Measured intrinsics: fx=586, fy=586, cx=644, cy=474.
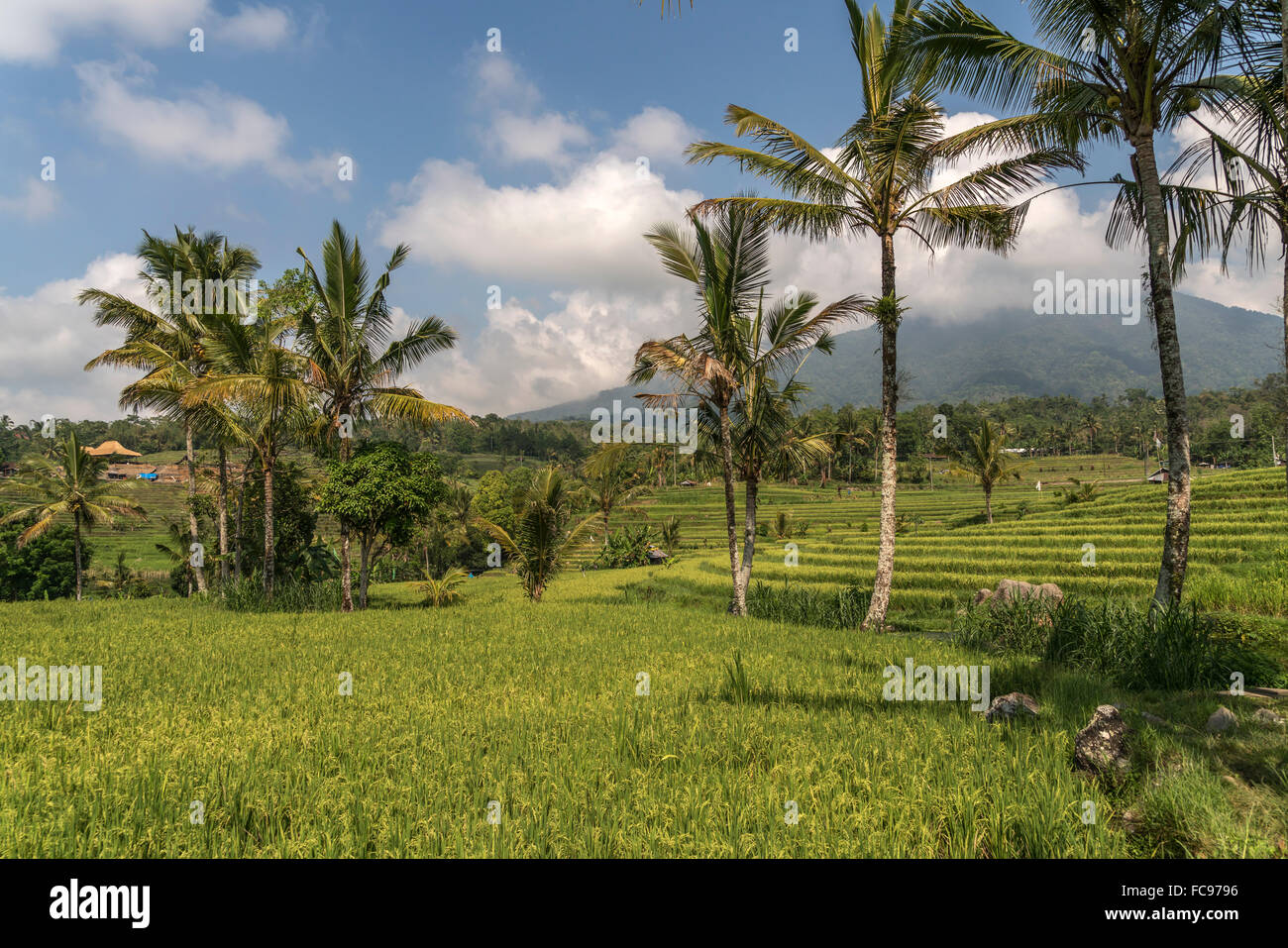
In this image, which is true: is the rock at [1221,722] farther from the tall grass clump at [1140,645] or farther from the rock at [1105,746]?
the tall grass clump at [1140,645]

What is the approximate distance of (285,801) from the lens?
387 cm

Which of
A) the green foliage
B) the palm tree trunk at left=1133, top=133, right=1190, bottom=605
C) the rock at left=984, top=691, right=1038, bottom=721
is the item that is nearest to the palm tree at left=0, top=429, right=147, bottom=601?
the green foliage

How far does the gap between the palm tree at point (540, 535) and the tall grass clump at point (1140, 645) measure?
43.0ft

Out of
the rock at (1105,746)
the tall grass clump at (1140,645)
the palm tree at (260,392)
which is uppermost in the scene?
the palm tree at (260,392)

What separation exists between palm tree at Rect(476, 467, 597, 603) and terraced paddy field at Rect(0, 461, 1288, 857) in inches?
343

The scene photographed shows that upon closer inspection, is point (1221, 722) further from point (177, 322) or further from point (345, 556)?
point (177, 322)

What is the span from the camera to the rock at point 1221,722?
510 centimetres

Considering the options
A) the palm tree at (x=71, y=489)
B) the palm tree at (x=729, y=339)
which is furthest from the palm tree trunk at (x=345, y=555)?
the palm tree at (x=71, y=489)

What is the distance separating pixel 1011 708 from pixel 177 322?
25650 millimetres

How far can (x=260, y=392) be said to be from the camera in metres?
15.2

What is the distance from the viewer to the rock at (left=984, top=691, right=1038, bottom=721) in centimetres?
579

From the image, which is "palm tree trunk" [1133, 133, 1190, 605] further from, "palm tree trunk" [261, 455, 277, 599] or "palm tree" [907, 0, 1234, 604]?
"palm tree trunk" [261, 455, 277, 599]
